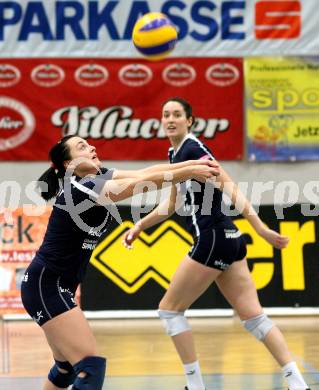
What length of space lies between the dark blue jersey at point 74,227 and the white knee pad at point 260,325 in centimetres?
163

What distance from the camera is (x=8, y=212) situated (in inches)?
492

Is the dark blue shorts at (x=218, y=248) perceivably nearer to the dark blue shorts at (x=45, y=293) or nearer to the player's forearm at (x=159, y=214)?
the player's forearm at (x=159, y=214)

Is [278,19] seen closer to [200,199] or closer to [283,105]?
[283,105]

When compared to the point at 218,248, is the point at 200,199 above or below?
above

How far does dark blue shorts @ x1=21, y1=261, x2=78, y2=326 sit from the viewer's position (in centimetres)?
604

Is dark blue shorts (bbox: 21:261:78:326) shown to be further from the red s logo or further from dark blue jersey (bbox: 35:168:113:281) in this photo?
the red s logo

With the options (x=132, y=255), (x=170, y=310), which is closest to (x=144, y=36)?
(x=170, y=310)

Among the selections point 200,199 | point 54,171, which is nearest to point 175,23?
point 200,199

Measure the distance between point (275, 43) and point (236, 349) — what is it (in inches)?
193

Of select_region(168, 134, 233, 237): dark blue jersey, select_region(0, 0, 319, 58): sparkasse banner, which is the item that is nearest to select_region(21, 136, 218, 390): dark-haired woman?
select_region(168, 134, 233, 237): dark blue jersey

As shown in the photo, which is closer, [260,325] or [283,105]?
[260,325]

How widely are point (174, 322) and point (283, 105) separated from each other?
6442mm

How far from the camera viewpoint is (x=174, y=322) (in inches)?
291

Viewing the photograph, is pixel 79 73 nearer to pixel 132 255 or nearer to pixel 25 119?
pixel 25 119
